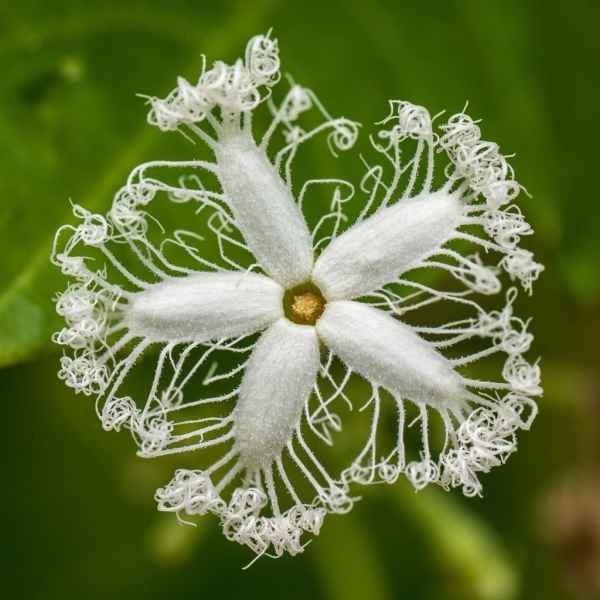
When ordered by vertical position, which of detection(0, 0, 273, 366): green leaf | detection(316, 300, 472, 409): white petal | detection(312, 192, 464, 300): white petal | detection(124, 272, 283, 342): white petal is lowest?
detection(316, 300, 472, 409): white petal

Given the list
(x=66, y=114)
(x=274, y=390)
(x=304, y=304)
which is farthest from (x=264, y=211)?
(x=66, y=114)

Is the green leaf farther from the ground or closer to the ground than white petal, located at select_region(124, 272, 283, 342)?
farther from the ground

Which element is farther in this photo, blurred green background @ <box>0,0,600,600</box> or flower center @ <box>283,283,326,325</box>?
blurred green background @ <box>0,0,600,600</box>

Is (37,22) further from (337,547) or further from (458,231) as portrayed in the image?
(337,547)

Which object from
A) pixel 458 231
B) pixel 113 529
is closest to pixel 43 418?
pixel 113 529

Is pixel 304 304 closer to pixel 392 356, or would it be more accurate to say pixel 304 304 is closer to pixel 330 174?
pixel 392 356

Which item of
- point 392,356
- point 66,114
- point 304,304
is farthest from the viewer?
point 66,114

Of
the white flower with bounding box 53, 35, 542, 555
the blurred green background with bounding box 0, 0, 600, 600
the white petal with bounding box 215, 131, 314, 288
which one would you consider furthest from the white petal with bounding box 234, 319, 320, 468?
the blurred green background with bounding box 0, 0, 600, 600

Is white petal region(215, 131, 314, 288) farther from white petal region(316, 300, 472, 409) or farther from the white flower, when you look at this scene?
white petal region(316, 300, 472, 409)
